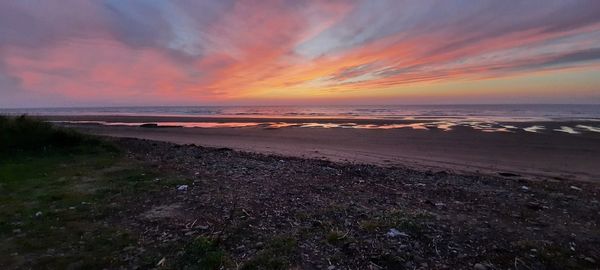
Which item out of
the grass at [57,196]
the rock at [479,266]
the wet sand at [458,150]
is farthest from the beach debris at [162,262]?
the wet sand at [458,150]

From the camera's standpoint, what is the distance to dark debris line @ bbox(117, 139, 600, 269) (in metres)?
4.65

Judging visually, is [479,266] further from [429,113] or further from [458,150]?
[429,113]

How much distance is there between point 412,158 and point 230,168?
837 centimetres

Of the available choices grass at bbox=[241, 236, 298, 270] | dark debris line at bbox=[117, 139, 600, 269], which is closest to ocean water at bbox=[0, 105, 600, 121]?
dark debris line at bbox=[117, 139, 600, 269]

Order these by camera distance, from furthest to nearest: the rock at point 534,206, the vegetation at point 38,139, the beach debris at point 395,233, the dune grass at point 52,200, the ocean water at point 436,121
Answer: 1. the ocean water at point 436,121
2. the vegetation at point 38,139
3. the rock at point 534,206
4. the beach debris at point 395,233
5. the dune grass at point 52,200

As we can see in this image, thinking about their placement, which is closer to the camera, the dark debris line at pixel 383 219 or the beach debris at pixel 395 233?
the dark debris line at pixel 383 219

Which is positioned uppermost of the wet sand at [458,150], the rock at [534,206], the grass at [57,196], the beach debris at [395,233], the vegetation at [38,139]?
the vegetation at [38,139]

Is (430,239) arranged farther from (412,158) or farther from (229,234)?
(412,158)

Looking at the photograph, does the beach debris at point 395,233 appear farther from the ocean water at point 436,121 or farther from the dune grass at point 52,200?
the ocean water at point 436,121

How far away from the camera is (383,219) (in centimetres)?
594

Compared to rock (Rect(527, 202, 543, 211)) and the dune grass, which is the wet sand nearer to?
rock (Rect(527, 202, 543, 211))

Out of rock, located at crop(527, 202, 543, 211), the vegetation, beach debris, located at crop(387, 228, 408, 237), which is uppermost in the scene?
the vegetation

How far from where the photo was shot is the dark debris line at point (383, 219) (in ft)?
15.3

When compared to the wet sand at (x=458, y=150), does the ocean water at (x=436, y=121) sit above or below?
above
